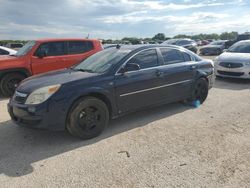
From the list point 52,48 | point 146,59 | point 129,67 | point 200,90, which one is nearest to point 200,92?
point 200,90

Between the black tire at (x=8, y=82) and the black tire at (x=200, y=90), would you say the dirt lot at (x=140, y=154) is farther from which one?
the black tire at (x=8, y=82)

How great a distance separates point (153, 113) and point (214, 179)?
2.72m

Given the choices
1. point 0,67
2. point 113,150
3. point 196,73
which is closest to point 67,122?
point 113,150

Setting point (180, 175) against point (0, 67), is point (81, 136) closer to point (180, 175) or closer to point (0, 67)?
point (180, 175)

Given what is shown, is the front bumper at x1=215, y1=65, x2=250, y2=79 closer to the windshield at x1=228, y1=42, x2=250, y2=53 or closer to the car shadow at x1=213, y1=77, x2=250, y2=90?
the car shadow at x1=213, y1=77, x2=250, y2=90

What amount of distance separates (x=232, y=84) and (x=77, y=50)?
548 cm

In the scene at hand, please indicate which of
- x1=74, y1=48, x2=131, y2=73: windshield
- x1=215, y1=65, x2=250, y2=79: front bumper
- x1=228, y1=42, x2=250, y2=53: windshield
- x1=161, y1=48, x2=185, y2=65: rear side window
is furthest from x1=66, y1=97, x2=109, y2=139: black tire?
x1=228, y1=42, x2=250, y2=53: windshield

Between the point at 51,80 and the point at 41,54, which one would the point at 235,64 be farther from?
the point at 51,80

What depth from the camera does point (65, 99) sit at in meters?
4.11

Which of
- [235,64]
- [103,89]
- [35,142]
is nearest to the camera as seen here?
[35,142]

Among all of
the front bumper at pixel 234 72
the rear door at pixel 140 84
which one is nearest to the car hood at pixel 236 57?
the front bumper at pixel 234 72

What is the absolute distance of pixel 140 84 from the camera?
5043 mm

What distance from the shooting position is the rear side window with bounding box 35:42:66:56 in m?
8.19

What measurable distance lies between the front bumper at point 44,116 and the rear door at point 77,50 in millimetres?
4574
